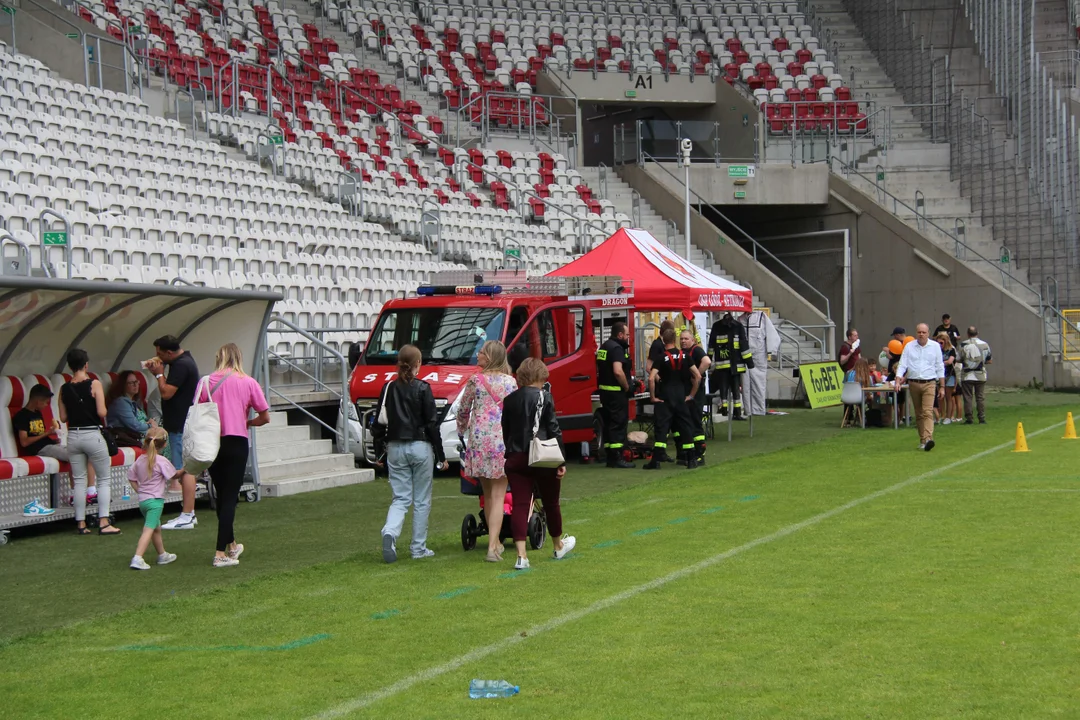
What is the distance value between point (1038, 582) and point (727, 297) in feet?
40.1

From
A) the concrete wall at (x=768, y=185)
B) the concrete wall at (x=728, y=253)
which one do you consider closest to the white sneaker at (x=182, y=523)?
the concrete wall at (x=728, y=253)

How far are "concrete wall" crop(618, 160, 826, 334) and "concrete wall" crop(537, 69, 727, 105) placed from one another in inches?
141

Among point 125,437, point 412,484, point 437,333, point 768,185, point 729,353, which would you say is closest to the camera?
point 412,484

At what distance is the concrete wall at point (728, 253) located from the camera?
32219mm

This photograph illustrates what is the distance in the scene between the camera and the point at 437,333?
56.3 ft

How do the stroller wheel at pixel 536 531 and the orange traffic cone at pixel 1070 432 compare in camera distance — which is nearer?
the stroller wheel at pixel 536 531

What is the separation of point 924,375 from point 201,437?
10.6 metres

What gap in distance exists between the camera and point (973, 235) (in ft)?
117

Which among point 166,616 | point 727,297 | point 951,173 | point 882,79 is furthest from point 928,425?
point 882,79

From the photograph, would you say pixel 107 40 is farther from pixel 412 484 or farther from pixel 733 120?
pixel 733 120

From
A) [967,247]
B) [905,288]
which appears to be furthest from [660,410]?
[967,247]

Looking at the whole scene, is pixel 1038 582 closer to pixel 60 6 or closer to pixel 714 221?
pixel 60 6

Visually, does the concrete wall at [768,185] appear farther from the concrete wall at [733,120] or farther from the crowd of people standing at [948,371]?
the crowd of people standing at [948,371]

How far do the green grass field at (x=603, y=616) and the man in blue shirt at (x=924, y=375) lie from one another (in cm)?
391
